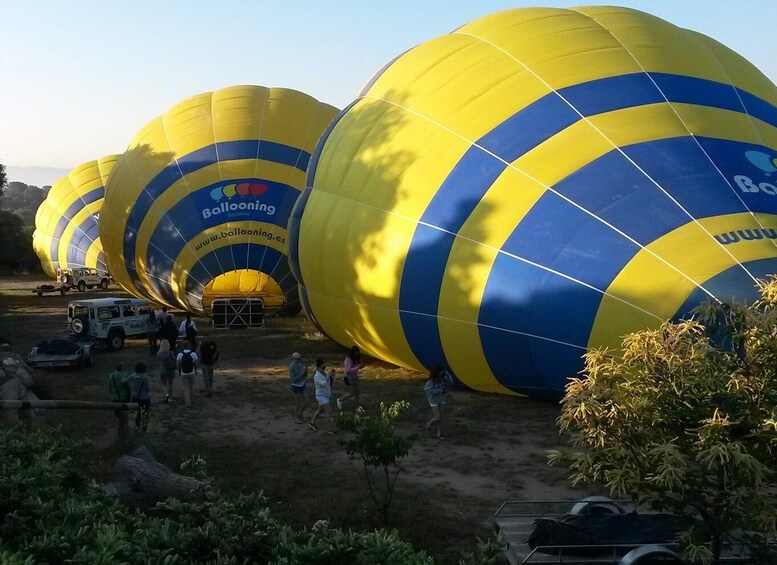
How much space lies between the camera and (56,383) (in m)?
15.4

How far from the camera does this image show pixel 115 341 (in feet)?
63.5

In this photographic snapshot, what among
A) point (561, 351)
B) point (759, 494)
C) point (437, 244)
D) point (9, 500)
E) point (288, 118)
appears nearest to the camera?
point (759, 494)

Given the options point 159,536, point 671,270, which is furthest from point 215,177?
point 159,536

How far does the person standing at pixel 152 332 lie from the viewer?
18.3 m

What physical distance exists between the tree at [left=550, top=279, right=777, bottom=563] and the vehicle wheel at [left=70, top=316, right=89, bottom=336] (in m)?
16.5

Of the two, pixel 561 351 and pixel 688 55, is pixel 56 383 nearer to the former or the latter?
pixel 561 351

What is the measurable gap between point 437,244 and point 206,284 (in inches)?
444

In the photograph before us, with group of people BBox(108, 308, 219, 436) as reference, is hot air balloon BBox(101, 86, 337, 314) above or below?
above

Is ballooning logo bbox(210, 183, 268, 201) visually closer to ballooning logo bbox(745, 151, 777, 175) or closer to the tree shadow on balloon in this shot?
the tree shadow on balloon

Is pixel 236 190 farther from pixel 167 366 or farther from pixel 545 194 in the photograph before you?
pixel 545 194

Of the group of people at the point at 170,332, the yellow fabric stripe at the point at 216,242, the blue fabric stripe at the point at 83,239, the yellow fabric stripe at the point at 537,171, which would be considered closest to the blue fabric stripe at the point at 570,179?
the yellow fabric stripe at the point at 537,171

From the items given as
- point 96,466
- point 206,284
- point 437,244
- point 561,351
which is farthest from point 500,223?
point 206,284

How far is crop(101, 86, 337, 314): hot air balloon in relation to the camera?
21.2m

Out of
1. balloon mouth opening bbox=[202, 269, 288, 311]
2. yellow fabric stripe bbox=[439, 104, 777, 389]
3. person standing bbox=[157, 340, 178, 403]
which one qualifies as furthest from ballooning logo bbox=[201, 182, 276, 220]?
yellow fabric stripe bbox=[439, 104, 777, 389]
